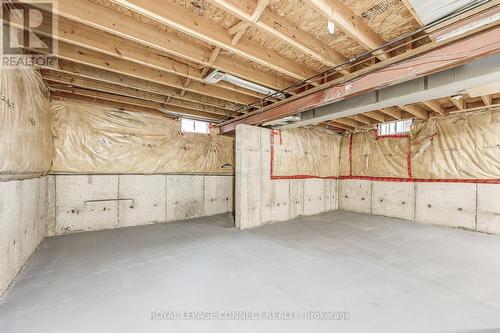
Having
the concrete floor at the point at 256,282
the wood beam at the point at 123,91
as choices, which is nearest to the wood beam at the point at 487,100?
the concrete floor at the point at 256,282

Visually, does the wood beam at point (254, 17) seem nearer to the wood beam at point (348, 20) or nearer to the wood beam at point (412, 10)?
the wood beam at point (348, 20)

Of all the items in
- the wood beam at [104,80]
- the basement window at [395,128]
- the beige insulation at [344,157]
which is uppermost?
the wood beam at [104,80]

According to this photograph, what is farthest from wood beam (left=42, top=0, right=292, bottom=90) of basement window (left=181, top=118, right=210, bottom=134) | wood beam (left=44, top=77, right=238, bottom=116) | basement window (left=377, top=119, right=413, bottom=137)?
basement window (left=377, top=119, right=413, bottom=137)

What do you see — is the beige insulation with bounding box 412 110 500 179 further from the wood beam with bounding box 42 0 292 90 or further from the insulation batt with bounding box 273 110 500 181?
the wood beam with bounding box 42 0 292 90

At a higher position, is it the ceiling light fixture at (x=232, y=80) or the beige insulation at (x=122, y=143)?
the ceiling light fixture at (x=232, y=80)

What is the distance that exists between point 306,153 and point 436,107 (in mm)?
2583

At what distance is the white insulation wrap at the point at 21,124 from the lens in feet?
5.68

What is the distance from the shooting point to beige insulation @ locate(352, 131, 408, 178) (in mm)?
5074

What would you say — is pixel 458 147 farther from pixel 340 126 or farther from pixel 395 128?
pixel 340 126

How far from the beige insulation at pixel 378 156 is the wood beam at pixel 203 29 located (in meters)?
3.92

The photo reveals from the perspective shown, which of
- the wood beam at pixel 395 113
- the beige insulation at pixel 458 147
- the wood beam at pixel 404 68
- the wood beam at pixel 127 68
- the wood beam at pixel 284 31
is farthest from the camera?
the wood beam at pixel 395 113

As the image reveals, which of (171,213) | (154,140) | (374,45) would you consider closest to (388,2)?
(374,45)

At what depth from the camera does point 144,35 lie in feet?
6.67

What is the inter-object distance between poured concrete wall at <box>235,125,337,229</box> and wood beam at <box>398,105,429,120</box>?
251 centimetres
